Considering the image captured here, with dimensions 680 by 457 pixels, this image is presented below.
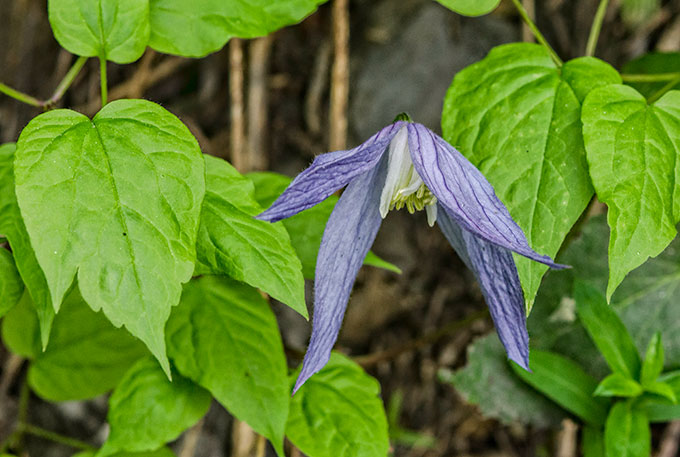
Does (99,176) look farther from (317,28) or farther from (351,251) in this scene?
(317,28)

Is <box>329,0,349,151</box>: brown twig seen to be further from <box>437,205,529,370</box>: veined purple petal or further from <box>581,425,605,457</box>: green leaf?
<box>581,425,605,457</box>: green leaf

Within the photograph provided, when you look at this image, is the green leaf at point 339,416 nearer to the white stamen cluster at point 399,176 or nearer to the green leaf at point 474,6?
the white stamen cluster at point 399,176

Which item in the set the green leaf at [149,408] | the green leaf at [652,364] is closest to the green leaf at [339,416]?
the green leaf at [149,408]

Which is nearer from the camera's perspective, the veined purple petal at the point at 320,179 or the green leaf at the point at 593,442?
the veined purple petal at the point at 320,179

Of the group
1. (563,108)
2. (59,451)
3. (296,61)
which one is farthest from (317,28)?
(59,451)

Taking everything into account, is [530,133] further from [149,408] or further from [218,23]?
[149,408]

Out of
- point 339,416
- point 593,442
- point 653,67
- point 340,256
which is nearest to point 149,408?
→ point 339,416

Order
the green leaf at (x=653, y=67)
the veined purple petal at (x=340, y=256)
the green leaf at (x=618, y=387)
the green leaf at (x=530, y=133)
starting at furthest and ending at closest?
the green leaf at (x=653, y=67)
the green leaf at (x=618, y=387)
the green leaf at (x=530, y=133)
the veined purple petal at (x=340, y=256)

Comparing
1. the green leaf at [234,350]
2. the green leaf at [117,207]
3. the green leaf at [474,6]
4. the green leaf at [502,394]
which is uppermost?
the green leaf at [474,6]
